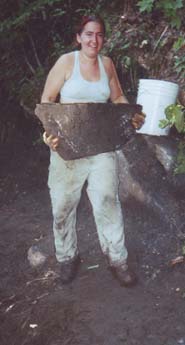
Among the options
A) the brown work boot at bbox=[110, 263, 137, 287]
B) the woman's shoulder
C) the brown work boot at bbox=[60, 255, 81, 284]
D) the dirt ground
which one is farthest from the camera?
the brown work boot at bbox=[60, 255, 81, 284]

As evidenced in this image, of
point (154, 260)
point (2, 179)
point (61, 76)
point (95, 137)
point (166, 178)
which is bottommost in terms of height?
point (2, 179)

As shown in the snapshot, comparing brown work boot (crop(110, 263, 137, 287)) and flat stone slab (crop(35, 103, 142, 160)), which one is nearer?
flat stone slab (crop(35, 103, 142, 160))

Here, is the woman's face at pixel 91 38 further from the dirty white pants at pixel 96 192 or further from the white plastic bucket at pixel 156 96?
the white plastic bucket at pixel 156 96

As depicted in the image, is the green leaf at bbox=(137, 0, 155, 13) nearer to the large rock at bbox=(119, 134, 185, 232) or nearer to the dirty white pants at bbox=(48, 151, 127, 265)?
the large rock at bbox=(119, 134, 185, 232)

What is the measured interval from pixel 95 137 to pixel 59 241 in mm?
976

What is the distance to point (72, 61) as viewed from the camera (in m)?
3.63

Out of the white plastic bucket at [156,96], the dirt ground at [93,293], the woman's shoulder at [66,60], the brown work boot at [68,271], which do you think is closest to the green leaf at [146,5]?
the white plastic bucket at [156,96]

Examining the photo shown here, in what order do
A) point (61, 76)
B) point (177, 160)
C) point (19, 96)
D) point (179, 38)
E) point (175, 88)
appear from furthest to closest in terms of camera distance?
point (19, 96) < point (179, 38) < point (177, 160) < point (175, 88) < point (61, 76)

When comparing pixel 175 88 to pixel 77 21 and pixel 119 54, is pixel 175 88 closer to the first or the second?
pixel 119 54

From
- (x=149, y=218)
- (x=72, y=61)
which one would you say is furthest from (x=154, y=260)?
(x=72, y=61)

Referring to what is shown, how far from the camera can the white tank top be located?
3.60m

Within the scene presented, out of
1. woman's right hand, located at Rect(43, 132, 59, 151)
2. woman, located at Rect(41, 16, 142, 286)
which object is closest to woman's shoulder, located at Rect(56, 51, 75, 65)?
woman, located at Rect(41, 16, 142, 286)

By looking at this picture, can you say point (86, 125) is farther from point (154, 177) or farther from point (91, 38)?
point (154, 177)

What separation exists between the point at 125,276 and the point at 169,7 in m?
2.96
